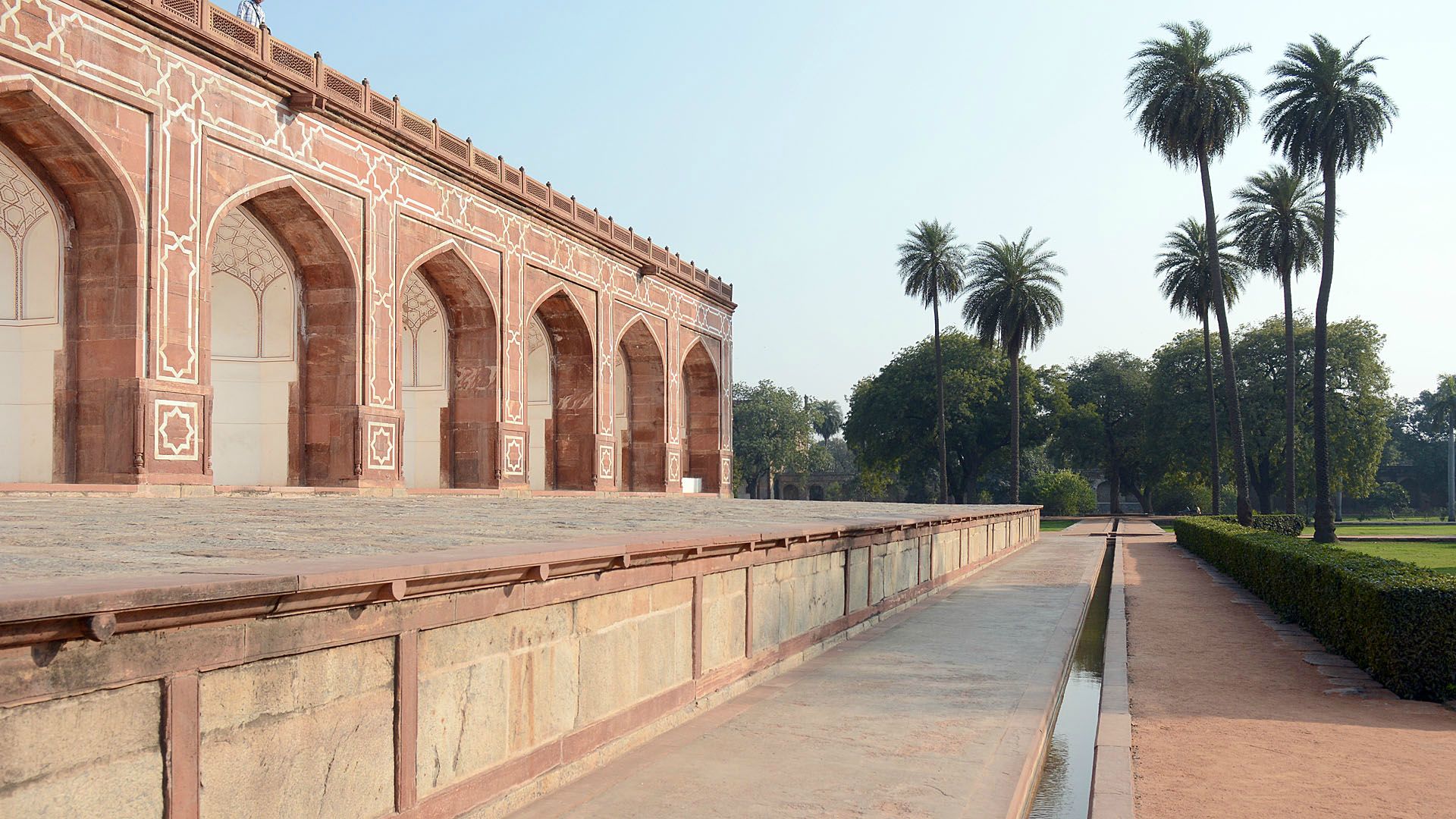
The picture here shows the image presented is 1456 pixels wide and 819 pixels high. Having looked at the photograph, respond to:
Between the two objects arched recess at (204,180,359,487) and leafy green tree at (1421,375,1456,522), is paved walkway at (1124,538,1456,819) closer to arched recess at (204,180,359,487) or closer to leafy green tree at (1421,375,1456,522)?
arched recess at (204,180,359,487)

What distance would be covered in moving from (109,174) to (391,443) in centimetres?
637

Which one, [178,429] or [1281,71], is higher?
[1281,71]

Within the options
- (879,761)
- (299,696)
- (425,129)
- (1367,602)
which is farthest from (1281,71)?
(299,696)

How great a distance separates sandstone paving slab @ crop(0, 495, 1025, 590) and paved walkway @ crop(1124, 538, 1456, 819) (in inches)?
119

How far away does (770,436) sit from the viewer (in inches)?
3147

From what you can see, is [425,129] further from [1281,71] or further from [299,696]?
[1281,71]

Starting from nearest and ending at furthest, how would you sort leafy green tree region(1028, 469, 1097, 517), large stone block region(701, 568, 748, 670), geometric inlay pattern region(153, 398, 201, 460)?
large stone block region(701, 568, 748, 670), geometric inlay pattern region(153, 398, 201, 460), leafy green tree region(1028, 469, 1097, 517)

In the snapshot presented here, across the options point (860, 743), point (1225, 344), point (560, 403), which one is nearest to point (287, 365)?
point (560, 403)

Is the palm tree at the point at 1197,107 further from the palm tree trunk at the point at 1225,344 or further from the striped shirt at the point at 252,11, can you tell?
the striped shirt at the point at 252,11

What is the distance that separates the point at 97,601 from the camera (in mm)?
3018

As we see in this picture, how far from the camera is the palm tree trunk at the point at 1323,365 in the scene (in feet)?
94.6

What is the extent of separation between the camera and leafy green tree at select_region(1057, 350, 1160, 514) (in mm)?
60438

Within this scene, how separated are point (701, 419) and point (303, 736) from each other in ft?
102

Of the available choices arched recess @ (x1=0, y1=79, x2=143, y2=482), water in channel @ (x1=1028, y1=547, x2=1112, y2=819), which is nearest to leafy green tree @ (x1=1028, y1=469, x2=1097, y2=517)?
water in channel @ (x1=1028, y1=547, x2=1112, y2=819)
